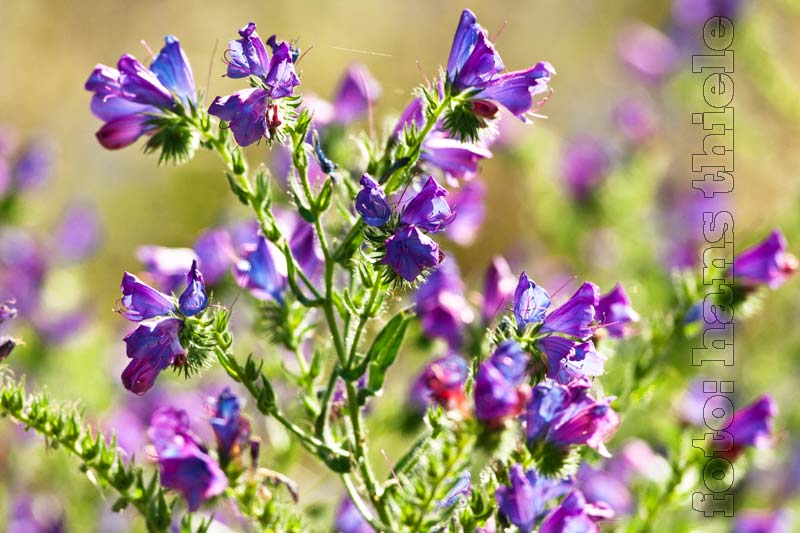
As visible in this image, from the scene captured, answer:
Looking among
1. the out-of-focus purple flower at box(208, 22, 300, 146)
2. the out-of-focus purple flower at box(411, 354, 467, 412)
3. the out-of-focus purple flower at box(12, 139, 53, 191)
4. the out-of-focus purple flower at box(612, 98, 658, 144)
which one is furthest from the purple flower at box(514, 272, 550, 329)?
the out-of-focus purple flower at box(612, 98, 658, 144)

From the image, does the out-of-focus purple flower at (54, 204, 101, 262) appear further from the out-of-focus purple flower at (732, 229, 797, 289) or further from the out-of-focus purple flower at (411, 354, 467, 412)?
the out-of-focus purple flower at (732, 229, 797, 289)

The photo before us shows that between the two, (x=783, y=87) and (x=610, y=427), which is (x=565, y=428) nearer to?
(x=610, y=427)

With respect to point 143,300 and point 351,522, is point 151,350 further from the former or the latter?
point 351,522

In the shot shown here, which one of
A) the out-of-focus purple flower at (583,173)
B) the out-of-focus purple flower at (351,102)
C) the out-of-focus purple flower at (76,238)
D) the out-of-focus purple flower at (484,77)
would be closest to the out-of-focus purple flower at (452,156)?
the out-of-focus purple flower at (484,77)

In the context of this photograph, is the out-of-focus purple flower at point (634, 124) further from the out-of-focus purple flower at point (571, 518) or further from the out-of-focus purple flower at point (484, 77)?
the out-of-focus purple flower at point (571, 518)

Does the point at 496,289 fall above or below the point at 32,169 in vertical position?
below

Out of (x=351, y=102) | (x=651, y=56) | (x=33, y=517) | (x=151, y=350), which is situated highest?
(x=651, y=56)

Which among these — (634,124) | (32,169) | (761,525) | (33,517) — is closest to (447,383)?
(761,525)

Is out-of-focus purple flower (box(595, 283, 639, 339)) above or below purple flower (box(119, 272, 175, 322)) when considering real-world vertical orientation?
above
